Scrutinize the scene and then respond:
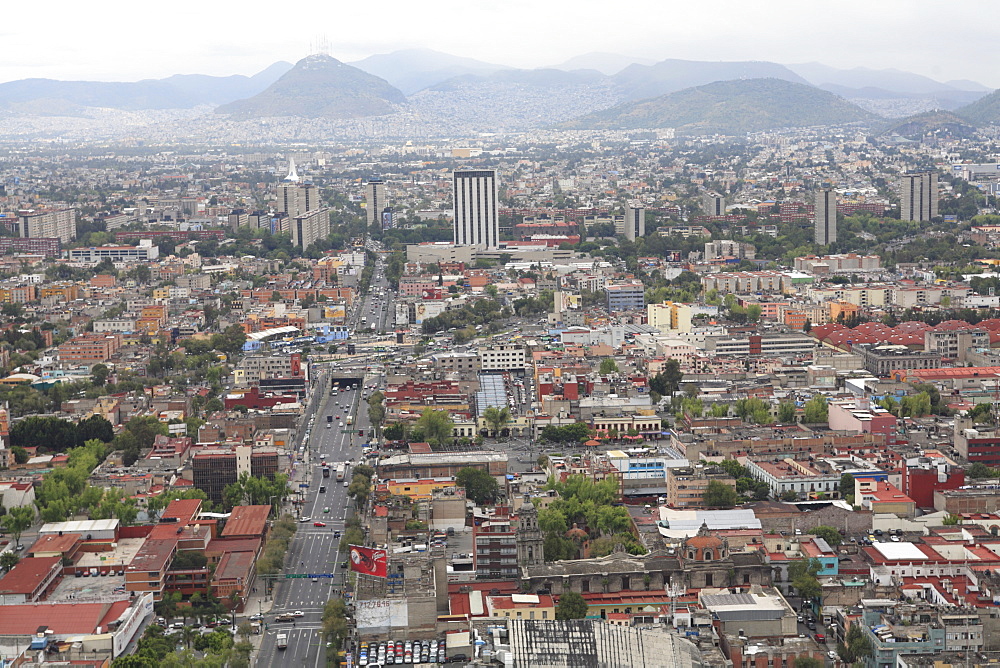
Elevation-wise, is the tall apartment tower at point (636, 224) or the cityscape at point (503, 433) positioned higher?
the tall apartment tower at point (636, 224)

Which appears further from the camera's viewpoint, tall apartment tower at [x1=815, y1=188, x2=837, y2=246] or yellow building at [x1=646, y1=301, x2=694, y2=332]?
tall apartment tower at [x1=815, y1=188, x2=837, y2=246]

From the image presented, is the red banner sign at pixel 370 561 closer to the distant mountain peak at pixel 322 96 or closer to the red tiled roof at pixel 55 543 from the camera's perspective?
the red tiled roof at pixel 55 543

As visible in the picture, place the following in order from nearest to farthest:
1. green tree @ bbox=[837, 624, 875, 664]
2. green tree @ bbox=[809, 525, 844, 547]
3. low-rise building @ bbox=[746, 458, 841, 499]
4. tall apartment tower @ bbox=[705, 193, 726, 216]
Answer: green tree @ bbox=[837, 624, 875, 664], green tree @ bbox=[809, 525, 844, 547], low-rise building @ bbox=[746, 458, 841, 499], tall apartment tower @ bbox=[705, 193, 726, 216]

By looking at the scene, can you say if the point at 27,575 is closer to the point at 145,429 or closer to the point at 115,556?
the point at 115,556

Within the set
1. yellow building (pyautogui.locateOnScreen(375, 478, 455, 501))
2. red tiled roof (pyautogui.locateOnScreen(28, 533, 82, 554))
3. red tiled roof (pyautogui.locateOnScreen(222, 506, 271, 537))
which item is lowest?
red tiled roof (pyautogui.locateOnScreen(222, 506, 271, 537))

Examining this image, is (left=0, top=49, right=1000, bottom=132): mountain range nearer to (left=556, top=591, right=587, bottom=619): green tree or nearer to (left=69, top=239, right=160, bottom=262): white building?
(left=69, top=239, right=160, bottom=262): white building

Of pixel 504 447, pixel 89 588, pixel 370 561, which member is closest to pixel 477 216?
pixel 504 447

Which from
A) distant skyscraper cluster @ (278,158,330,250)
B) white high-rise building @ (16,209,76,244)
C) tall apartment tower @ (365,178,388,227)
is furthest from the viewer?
tall apartment tower @ (365,178,388,227)

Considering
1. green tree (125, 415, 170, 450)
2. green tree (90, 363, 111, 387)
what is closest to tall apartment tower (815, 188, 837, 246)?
green tree (90, 363, 111, 387)

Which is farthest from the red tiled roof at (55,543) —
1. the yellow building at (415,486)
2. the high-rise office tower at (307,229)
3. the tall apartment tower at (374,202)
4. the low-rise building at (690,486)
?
the tall apartment tower at (374,202)
